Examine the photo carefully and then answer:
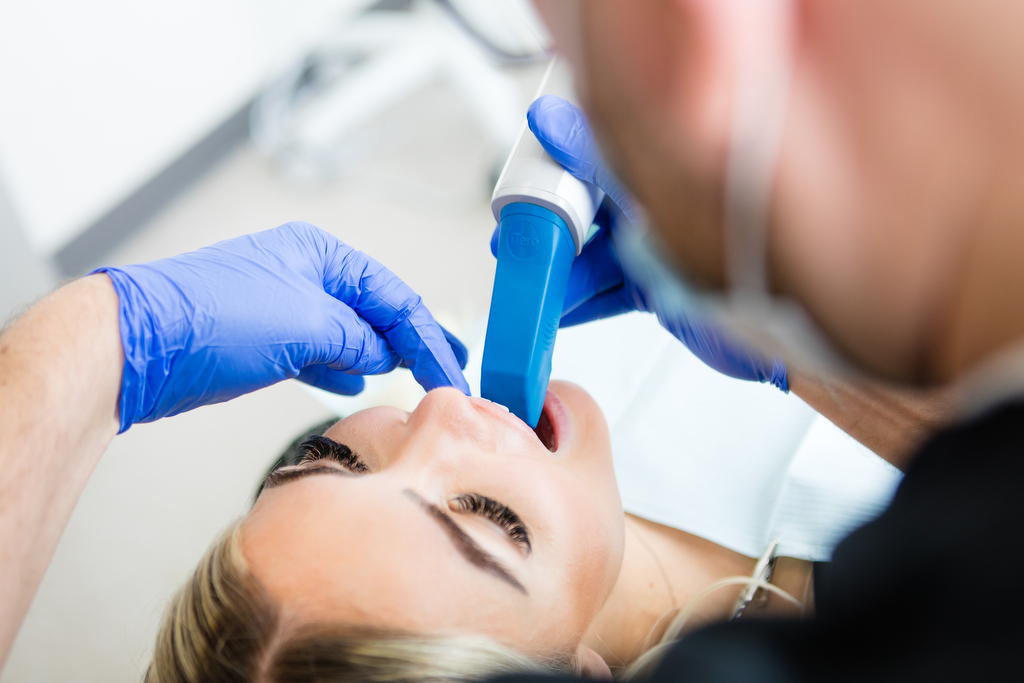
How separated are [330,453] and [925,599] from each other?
64cm

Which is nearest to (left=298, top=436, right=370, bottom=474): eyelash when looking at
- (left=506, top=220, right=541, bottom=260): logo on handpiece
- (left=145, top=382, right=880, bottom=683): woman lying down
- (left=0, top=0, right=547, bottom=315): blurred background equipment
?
(left=145, top=382, right=880, bottom=683): woman lying down

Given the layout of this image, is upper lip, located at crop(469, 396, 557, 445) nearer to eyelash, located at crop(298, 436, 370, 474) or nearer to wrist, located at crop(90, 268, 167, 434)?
eyelash, located at crop(298, 436, 370, 474)

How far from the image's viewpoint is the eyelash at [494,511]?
718mm

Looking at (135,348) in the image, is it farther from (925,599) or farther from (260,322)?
(925,599)

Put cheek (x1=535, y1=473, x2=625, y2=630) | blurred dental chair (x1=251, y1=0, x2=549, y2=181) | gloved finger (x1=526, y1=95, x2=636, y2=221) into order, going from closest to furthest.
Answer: cheek (x1=535, y1=473, x2=625, y2=630) < gloved finger (x1=526, y1=95, x2=636, y2=221) < blurred dental chair (x1=251, y1=0, x2=549, y2=181)

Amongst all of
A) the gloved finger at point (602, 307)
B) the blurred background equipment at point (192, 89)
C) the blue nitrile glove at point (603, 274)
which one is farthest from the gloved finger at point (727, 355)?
the blurred background equipment at point (192, 89)

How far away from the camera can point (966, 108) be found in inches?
13.8

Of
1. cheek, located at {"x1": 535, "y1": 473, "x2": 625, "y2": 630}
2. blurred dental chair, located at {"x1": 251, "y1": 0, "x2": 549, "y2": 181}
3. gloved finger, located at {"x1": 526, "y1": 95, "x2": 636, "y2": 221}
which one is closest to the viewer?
cheek, located at {"x1": 535, "y1": 473, "x2": 625, "y2": 630}

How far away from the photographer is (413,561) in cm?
65

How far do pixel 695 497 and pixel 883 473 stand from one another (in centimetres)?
31

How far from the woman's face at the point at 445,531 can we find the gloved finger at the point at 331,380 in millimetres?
305

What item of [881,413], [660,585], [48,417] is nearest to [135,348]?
[48,417]

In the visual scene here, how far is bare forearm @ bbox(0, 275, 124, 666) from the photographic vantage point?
2.00 feet

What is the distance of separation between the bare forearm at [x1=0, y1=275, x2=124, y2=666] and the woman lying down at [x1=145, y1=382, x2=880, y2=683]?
171 mm
